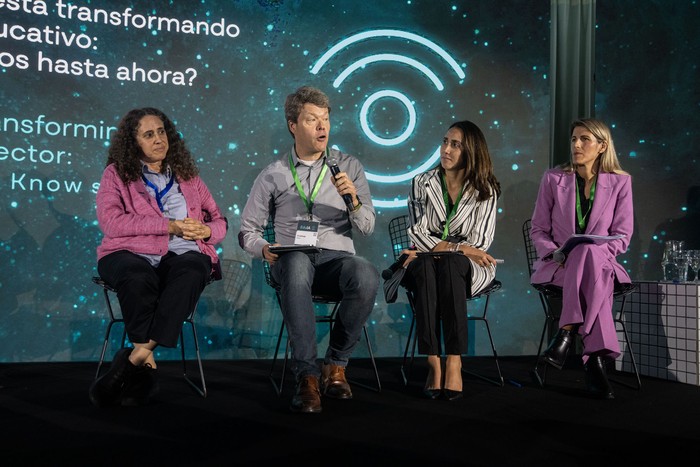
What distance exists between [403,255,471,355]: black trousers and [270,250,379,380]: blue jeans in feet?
0.73

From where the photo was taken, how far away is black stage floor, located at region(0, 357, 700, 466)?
203cm

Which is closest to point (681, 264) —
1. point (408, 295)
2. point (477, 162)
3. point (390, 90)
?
point (477, 162)

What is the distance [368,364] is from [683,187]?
8.82 feet

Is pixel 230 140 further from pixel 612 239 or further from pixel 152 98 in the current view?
pixel 612 239

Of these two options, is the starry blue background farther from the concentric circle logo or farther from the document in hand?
the document in hand

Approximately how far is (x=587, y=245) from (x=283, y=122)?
7.00 ft

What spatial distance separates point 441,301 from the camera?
3088 millimetres

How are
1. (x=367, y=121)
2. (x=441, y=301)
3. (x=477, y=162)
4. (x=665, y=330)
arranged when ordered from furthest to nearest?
(x=367, y=121)
(x=665, y=330)
(x=477, y=162)
(x=441, y=301)

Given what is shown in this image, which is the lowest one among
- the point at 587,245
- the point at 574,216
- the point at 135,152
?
the point at 587,245

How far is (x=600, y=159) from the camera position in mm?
3717

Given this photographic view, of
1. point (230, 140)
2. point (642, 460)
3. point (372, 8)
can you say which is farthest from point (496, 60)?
point (642, 460)

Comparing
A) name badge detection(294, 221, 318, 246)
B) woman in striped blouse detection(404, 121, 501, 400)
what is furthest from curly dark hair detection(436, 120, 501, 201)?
name badge detection(294, 221, 318, 246)

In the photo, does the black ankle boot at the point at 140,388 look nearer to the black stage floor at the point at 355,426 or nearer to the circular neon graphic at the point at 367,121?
the black stage floor at the point at 355,426

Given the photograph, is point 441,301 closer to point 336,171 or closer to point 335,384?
point 335,384
